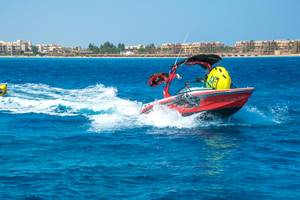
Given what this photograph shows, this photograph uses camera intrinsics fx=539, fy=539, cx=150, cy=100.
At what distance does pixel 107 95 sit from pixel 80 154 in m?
20.1

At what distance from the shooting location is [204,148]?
1858cm

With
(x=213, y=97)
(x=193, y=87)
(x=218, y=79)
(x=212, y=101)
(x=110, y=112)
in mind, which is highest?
(x=218, y=79)

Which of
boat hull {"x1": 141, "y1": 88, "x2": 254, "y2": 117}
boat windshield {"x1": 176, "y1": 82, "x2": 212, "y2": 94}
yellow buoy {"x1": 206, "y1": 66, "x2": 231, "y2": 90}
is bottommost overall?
boat hull {"x1": 141, "y1": 88, "x2": 254, "y2": 117}

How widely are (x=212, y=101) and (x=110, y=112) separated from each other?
7189mm

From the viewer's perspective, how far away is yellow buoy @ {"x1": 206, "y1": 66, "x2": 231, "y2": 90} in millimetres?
23125

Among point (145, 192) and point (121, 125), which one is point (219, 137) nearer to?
point (121, 125)

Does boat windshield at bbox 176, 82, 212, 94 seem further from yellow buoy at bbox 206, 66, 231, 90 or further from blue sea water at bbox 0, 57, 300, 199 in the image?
blue sea water at bbox 0, 57, 300, 199

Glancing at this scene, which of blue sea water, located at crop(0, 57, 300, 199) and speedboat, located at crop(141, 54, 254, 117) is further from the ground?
speedboat, located at crop(141, 54, 254, 117)

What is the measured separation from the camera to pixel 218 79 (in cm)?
2317

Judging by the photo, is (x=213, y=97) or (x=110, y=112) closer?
(x=213, y=97)

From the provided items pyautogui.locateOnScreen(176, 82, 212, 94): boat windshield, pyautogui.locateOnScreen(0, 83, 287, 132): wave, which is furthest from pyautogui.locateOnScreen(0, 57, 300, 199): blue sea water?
pyautogui.locateOnScreen(176, 82, 212, 94): boat windshield

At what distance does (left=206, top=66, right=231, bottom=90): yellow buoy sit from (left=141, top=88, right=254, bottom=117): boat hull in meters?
0.60

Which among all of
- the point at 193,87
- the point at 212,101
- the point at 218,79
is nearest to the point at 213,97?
the point at 212,101

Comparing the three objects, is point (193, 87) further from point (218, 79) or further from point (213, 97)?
point (213, 97)
